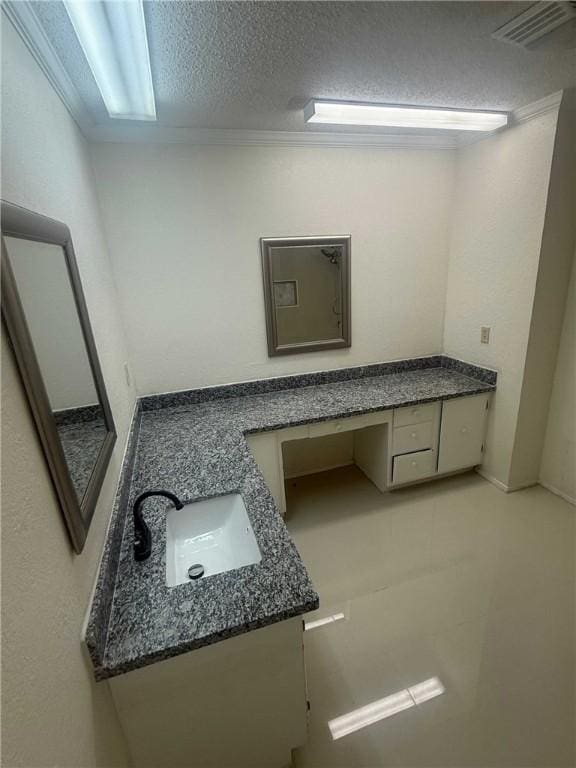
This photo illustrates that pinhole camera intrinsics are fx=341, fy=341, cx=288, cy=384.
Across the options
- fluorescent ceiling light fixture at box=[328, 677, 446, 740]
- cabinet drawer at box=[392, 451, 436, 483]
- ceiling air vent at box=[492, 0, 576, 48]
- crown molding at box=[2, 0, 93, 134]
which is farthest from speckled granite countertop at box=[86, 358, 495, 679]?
ceiling air vent at box=[492, 0, 576, 48]

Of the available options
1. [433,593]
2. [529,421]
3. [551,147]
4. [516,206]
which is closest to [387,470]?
[433,593]

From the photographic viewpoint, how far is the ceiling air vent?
1051 millimetres

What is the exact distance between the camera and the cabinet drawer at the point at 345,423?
6.92 ft

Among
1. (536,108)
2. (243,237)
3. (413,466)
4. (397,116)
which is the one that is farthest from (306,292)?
(536,108)

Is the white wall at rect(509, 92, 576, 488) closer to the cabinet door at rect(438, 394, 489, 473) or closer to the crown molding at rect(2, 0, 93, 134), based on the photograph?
the cabinet door at rect(438, 394, 489, 473)

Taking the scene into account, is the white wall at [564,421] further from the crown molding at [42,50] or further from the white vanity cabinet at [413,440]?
the crown molding at [42,50]

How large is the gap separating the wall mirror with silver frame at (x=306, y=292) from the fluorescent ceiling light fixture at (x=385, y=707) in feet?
6.04

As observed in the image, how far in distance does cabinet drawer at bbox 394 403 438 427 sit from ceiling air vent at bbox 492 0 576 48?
5.65 feet

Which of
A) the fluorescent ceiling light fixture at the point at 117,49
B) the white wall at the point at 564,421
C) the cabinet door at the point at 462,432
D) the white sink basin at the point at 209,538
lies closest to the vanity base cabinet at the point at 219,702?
the white sink basin at the point at 209,538

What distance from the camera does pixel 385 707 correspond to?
1300 mm

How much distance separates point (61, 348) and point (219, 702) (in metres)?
1.04

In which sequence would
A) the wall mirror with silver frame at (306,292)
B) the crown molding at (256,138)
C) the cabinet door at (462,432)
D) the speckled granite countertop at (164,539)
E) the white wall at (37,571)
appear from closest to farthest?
the white wall at (37,571) < the speckled granite countertop at (164,539) < the crown molding at (256,138) < the wall mirror with silver frame at (306,292) < the cabinet door at (462,432)

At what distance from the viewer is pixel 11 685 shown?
485 mm

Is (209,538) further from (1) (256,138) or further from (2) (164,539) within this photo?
(1) (256,138)
